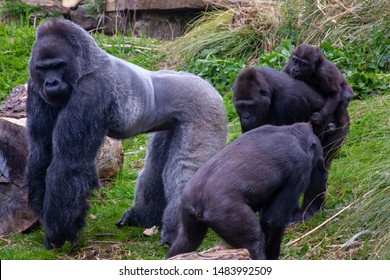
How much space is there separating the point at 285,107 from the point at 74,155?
1.47 metres

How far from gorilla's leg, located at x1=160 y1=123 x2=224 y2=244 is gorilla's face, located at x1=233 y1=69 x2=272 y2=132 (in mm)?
290

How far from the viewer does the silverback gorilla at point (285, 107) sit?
5141 mm

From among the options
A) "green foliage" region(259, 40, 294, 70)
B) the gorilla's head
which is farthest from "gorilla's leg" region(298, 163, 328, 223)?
"green foliage" region(259, 40, 294, 70)

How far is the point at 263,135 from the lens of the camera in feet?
14.4

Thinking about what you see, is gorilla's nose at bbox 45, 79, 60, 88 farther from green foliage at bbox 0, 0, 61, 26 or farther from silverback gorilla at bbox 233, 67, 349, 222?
green foliage at bbox 0, 0, 61, 26

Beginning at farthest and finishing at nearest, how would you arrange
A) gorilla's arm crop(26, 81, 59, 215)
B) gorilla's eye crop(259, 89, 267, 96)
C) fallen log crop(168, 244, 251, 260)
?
gorilla's eye crop(259, 89, 267, 96) < gorilla's arm crop(26, 81, 59, 215) < fallen log crop(168, 244, 251, 260)

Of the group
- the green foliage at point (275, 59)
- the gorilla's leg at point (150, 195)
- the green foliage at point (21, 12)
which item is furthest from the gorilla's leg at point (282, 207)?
the green foliage at point (21, 12)

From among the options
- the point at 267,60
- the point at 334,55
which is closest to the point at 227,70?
the point at 267,60

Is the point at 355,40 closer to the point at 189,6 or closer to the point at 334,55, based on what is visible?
the point at 334,55

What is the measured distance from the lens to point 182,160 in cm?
524

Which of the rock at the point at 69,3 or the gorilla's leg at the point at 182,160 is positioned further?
the rock at the point at 69,3

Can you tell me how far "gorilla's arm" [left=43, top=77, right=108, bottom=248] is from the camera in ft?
15.8

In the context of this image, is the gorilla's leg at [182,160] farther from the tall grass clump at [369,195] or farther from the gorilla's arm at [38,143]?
the tall grass clump at [369,195]

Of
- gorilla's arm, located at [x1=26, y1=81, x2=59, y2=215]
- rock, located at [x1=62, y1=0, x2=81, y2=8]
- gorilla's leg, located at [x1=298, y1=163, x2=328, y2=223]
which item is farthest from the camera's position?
rock, located at [x1=62, y1=0, x2=81, y2=8]
